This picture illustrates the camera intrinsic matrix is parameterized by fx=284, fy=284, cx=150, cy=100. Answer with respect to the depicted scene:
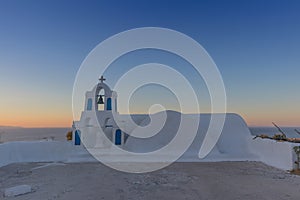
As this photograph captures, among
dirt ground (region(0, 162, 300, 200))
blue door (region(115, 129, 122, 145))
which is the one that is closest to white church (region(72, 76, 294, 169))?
blue door (region(115, 129, 122, 145))

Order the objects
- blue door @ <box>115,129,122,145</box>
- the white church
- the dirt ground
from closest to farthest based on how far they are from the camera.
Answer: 1. the dirt ground
2. the white church
3. blue door @ <box>115,129,122,145</box>

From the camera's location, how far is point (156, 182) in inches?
301

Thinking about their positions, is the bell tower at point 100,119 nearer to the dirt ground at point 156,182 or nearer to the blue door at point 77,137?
the blue door at point 77,137

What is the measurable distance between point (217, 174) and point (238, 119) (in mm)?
7624

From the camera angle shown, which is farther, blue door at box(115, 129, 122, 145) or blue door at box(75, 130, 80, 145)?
blue door at box(115, 129, 122, 145)

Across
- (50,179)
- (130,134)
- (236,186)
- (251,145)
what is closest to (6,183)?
(50,179)

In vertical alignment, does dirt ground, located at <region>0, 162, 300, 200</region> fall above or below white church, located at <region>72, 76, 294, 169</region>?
below

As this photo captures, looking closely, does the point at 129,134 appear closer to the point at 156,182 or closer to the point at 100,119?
the point at 100,119

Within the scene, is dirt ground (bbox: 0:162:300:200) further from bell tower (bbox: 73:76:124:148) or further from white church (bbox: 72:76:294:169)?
bell tower (bbox: 73:76:124:148)

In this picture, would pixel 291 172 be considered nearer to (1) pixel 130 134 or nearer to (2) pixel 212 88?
(2) pixel 212 88

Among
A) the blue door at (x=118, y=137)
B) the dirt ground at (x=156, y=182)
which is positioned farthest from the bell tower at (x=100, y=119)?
the dirt ground at (x=156, y=182)

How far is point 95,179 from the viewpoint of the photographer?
8125 mm

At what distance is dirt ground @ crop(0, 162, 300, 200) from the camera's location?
20.7 ft

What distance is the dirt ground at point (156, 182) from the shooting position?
20.7 feet
